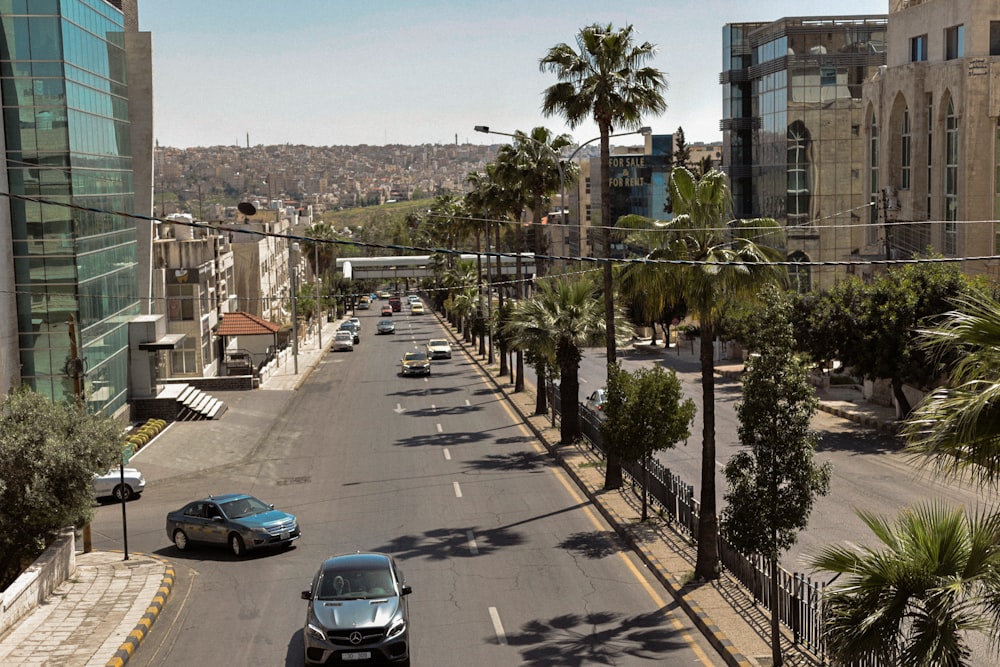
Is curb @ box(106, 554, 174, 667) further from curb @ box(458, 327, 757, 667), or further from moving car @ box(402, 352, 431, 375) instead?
moving car @ box(402, 352, 431, 375)

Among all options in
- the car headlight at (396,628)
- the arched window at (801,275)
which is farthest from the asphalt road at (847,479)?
the arched window at (801,275)

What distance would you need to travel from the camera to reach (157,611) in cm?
1923

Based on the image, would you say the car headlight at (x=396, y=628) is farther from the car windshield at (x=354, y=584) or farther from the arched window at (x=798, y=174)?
the arched window at (x=798, y=174)

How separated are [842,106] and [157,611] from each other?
67.7 metres

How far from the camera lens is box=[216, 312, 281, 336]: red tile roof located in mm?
65500

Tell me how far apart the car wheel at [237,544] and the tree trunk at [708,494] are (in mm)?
9734

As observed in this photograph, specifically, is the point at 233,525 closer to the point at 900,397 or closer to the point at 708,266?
the point at 708,266

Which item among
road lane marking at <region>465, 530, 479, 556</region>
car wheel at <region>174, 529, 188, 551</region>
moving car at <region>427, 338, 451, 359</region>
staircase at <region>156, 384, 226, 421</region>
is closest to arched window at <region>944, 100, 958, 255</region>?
moving car at <region>427, 338, 451, 359</region>

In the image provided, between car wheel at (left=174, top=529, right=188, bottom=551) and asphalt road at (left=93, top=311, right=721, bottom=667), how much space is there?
0.25 metres

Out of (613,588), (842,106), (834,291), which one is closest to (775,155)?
(842,106)

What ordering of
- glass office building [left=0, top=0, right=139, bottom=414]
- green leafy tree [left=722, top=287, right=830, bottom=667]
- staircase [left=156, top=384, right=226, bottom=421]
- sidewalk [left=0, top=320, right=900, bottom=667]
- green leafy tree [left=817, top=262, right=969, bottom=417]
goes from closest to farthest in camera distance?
green leafy tree [left=722, top=287, right=830, bottom=667], sidewalk [left=0, top=320, right=900, bottom=667], glass office building [left=0, top=0, right=139, bottom=414], green leafy tree [left=817, top=262, right=969, bottom=417], staircase [left=156, top=384, right=226, bottom=421]

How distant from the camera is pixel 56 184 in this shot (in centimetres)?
3625

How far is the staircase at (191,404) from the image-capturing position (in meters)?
44.7

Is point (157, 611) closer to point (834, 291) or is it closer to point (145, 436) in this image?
point (145, 436)
